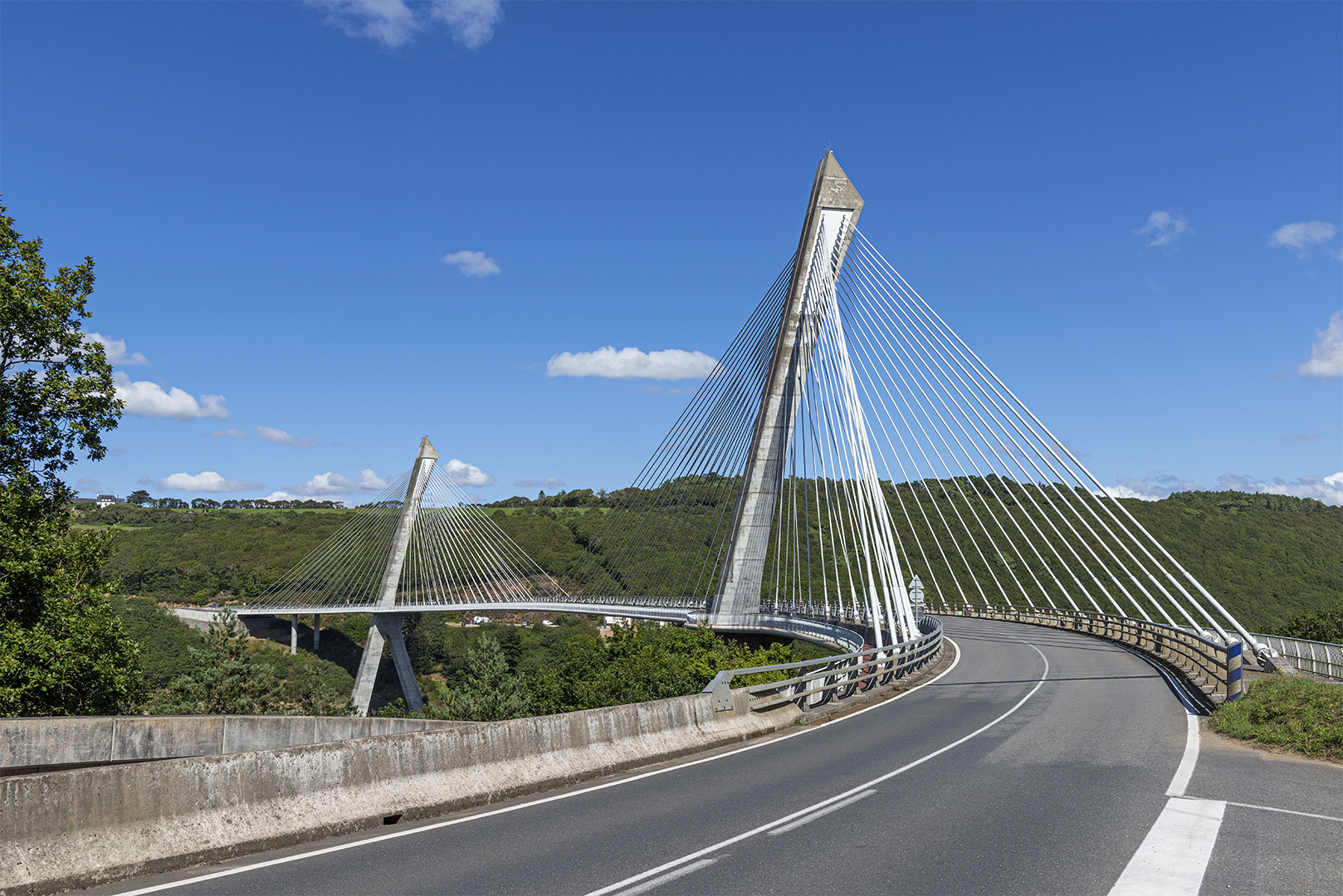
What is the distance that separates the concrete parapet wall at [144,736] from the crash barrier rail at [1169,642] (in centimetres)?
1474

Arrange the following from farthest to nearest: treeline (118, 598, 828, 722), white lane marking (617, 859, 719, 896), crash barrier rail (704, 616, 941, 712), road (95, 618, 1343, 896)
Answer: treeline (118, 598, 828, 722) < crash barrier rail (704, 616, 941, 712) < road (95, 618, 1343, 896) < white lane marking (617, 859, 719, 896)

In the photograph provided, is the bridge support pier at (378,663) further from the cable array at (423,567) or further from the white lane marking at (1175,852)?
the white lane marking at (1175,852)

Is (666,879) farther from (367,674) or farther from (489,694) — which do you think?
(367,674)

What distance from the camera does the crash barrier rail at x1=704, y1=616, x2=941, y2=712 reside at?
45.7 ft

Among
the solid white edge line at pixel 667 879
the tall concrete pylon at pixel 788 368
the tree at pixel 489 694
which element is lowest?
the tree at pixel 489 694

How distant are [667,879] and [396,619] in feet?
226

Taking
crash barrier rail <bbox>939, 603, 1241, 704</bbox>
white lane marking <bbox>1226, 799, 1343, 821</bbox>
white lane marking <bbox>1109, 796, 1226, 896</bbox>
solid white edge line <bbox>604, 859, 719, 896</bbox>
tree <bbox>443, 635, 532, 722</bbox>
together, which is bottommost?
tree <bbox>443, 635, 532, 722</bbox>

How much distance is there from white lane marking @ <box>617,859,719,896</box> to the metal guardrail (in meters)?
20.9

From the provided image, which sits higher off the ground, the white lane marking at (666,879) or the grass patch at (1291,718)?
the white lane marking at (666,879)

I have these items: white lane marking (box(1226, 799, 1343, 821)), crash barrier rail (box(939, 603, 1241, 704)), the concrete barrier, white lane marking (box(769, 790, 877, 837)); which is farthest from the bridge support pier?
white lane marking (box(1226, 799, 1343, 821))

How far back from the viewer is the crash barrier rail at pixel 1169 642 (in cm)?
1630

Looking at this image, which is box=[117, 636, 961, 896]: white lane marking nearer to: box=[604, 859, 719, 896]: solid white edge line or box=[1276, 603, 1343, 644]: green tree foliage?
box=[604, 859, 719, 896]: solid white edge line

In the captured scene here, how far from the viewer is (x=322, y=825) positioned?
24.9 ft

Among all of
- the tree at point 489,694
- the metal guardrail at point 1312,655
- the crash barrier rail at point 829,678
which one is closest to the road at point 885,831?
the crash barrier rail at point 829,678
